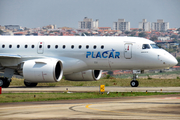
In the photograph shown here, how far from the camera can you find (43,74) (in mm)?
35625

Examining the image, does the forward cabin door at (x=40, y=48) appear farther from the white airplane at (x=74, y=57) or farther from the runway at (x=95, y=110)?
the runway at (x=95, y=110)

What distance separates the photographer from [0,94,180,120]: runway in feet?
60.1

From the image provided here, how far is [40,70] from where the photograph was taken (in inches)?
1409

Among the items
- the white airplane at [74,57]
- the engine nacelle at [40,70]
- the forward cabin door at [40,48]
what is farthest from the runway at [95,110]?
the forward cabin door at [40,48]

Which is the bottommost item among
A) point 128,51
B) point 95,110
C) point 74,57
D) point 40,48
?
point 95,110

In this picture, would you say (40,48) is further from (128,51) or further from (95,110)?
(95,110)

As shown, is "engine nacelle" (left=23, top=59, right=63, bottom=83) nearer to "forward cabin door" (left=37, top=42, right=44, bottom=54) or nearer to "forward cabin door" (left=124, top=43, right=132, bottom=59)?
"forward cabin door" (left=37, top=42, right=44, bottom=54)

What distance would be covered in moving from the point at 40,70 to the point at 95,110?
16.2 meters

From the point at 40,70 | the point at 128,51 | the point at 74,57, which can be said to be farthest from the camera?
the point at 74,57

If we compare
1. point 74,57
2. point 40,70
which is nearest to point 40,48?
point 40,70

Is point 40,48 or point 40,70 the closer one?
point 40,70

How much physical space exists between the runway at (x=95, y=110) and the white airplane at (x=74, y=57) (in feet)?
38.8

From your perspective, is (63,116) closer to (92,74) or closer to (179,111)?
(179,111)

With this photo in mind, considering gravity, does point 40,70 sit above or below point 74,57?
below
